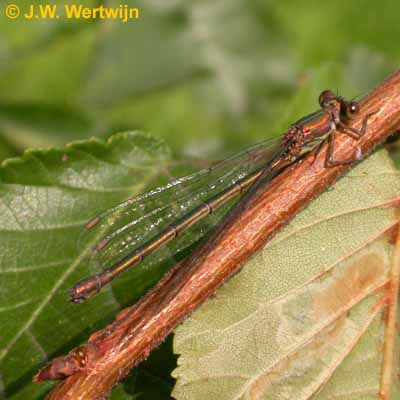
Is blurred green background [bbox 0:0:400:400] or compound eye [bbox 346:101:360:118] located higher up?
blurred green background [bbox 0:0:400:400]

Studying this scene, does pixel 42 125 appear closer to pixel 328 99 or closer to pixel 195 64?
pixel 195 64

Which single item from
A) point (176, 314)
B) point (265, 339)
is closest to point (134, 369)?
point (176, 314)

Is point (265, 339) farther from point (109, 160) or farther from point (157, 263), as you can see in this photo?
point (109, 160)

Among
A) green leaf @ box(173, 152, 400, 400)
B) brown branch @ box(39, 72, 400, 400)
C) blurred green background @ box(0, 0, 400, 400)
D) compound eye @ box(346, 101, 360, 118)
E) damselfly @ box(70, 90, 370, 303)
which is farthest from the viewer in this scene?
blurred green background @ box(0, 0, 400, 400)

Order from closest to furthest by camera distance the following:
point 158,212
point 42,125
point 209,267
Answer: point 209,267 → point 158,212 → point 42,125

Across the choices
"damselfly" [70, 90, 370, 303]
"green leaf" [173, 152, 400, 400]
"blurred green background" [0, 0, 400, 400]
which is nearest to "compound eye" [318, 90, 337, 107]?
"damselfly" [70, 90, 370, 303]

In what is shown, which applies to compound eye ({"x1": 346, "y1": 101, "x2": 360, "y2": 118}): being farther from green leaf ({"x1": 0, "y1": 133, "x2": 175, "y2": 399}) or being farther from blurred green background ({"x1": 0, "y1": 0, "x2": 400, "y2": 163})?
blurred green background ({"x1": 0, "y1": 0, "x2": 400, "y2": 163})

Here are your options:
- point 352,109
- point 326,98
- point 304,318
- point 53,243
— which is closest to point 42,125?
point 53,243
